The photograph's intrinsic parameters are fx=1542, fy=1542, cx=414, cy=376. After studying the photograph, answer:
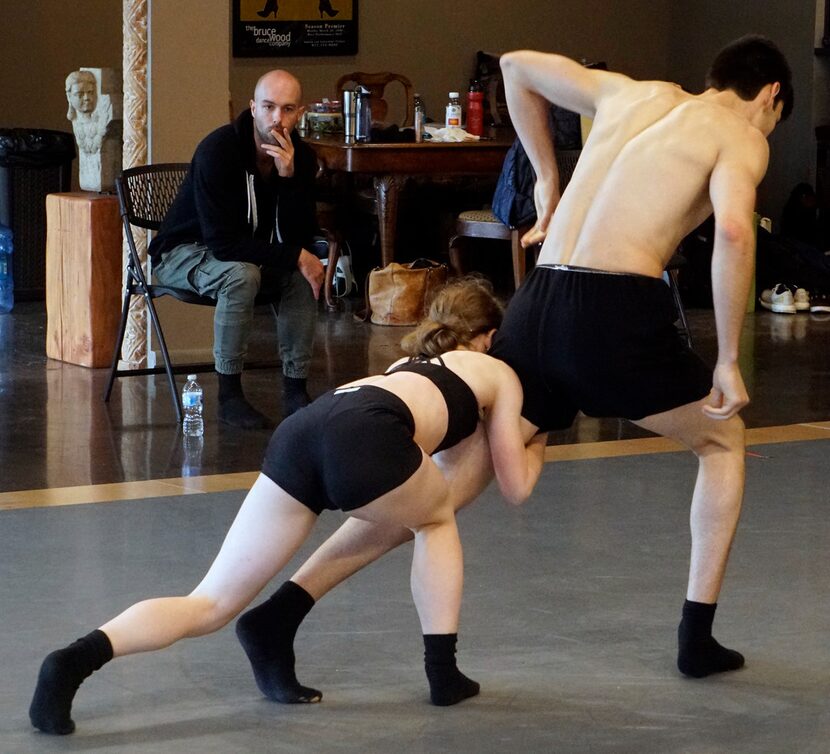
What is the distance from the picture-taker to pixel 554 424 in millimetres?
2830

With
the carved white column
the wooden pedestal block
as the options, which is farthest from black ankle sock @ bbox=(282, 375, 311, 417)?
the wooden pedestal block

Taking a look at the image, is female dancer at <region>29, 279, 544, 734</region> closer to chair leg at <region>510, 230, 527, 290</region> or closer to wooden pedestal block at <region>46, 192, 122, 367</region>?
wooden pedestal block at <region>46, 192, 122, 367</region>

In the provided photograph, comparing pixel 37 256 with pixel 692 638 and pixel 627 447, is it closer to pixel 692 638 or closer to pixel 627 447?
pixel 627 447

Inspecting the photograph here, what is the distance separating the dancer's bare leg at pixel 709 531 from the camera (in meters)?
2.83

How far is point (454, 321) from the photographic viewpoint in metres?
2.82

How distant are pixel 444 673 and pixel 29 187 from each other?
20.1ft

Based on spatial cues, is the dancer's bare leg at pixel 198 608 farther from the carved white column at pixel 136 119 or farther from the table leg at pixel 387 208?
the table leg at pixel 387 208

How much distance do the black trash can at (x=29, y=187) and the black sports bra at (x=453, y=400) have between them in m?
5.74

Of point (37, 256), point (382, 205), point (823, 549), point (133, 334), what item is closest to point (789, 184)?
point (382, 205)

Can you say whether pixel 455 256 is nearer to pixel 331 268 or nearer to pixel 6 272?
pixel 331 268

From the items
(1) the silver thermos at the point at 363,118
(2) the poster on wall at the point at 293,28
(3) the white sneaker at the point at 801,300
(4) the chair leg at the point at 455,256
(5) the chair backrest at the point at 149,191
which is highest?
(2) the poster on wall at the point at 293,28

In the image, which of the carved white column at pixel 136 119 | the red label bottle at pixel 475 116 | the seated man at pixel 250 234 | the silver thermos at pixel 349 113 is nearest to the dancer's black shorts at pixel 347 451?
the seated man at pixel 250 234

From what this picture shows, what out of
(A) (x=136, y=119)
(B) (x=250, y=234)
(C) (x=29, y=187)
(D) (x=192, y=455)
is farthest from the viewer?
(C) (x=29, y=187)

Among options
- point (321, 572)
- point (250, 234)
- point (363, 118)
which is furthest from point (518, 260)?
point (321, 572)
